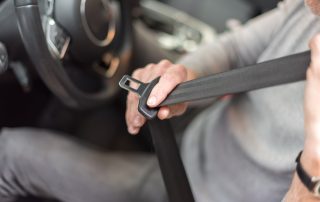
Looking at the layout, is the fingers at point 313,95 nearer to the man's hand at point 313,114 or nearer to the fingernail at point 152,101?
the man's hand at point 313,114

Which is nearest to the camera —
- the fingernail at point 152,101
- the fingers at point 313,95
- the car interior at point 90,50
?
the fingers at point 313,95

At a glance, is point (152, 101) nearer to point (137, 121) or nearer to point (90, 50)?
point (137, 121)

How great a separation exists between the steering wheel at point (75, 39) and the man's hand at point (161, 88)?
134mm

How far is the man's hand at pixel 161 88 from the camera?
649 mm

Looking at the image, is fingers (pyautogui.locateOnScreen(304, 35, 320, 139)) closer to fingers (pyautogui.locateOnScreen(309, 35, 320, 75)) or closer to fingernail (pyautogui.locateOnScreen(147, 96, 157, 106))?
fingers (pyautogui.locateOnScreen(309, 35, 320, 75))

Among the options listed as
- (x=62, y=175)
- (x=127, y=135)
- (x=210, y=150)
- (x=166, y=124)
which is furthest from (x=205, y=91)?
(x=127, y=135)

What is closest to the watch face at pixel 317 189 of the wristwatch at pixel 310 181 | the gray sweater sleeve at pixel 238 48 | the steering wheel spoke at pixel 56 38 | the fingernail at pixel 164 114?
the wristwatch at pixel 310 181

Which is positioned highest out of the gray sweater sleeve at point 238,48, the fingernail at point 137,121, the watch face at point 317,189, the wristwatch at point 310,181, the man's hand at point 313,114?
the gray sweater sleeve at point 238,48

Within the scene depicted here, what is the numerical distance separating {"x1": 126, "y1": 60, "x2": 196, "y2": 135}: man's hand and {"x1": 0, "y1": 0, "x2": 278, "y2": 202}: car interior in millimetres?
134

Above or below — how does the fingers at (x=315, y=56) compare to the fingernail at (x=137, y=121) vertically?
below

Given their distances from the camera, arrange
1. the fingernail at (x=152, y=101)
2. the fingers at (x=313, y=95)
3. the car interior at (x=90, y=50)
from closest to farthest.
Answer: the fingers at (x=313, y=95) < the fingernail at (x=152, y=101) < the car interior at (x=90, y=50)

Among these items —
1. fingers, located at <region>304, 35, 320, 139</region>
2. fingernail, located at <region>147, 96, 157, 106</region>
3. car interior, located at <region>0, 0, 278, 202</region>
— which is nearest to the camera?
fingers, located at <region>304, 35, 320, 139</region>

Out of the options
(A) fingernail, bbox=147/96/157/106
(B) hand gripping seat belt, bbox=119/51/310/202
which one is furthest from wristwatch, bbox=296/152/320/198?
(A) fingernail, bbox=147/96/157/106

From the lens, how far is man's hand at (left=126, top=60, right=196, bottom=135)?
649 mm
